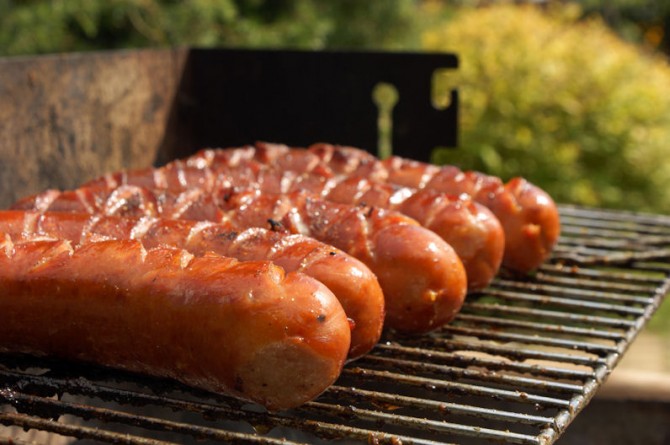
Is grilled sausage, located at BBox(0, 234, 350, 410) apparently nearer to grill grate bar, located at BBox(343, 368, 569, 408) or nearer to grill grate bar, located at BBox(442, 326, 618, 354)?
grill grate bar, located at BBox(343, 368, 569, 408)

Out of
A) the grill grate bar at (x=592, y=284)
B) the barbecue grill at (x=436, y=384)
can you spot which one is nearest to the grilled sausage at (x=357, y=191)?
the barbecue grill at (x=436, y=384)

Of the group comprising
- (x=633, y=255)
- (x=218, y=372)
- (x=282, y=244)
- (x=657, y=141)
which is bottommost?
(x=657, y=141)

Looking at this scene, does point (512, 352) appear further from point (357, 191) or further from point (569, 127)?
point (569, 127)

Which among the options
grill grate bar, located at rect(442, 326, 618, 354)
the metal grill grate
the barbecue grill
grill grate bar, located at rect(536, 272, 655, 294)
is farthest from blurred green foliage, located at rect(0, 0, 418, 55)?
grill grate bar, located at rect(442, 326, 618, 354)

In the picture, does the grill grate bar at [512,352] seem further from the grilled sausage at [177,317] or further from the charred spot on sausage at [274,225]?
the grilled sausage at [177,317]

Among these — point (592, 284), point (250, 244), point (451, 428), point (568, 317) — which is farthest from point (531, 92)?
point (451, 428)

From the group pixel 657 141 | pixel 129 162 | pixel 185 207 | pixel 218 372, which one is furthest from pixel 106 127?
pixel 657 141

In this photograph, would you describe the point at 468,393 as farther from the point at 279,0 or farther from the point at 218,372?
the point at 279,0
